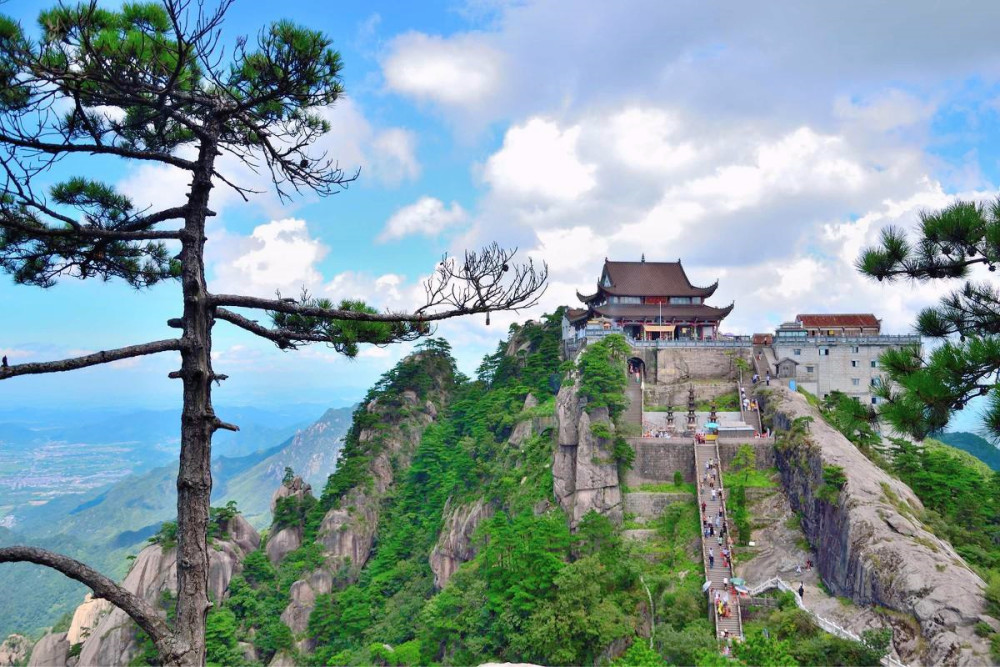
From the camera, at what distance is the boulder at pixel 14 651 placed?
157 ft

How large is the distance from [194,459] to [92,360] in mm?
1210

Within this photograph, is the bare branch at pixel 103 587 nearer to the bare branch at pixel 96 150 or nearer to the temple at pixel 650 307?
the bare branch at pixel 96 150

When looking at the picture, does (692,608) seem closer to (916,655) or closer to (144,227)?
(916,655)

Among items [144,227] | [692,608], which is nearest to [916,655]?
[692,608]

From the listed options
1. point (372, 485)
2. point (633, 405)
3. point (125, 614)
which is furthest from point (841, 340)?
point (125, 614)

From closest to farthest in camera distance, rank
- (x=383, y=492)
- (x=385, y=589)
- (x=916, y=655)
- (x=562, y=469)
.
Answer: (x=916, y=655)
(x=562, y=469)
(x=385, y=589)
(x=383, y=492)

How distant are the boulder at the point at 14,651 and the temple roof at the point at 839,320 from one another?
182 ft

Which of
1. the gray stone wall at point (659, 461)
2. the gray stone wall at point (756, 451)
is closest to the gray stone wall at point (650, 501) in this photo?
the gray stone wall at point (659, 461)

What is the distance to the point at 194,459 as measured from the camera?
247 inches

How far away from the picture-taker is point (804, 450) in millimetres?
27078

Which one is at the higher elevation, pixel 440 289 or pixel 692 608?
pixel 440 289

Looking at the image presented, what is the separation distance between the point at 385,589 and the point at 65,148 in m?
36.2

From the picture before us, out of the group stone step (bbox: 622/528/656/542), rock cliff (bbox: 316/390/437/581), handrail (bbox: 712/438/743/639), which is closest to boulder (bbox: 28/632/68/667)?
rock cliff (bbox: 316/390/437/581)

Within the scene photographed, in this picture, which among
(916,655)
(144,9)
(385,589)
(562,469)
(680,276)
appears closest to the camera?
(144,9)
